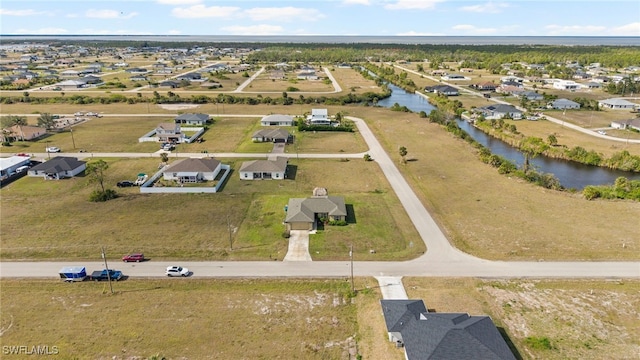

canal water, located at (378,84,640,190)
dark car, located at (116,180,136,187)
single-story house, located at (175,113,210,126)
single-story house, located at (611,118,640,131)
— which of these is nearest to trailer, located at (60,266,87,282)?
dark car, located at (116,180,136,187)

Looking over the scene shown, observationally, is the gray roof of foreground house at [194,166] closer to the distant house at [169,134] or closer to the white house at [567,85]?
the distant house at [169,134]

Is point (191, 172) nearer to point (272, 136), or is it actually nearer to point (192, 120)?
point (272, 136)

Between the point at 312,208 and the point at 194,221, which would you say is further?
the point at 194,221

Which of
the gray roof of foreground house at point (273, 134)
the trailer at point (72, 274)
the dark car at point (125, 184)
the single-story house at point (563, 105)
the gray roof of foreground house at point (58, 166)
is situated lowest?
the trailer at point (72, 274)

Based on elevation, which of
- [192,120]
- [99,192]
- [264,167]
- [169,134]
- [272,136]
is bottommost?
[99,192]

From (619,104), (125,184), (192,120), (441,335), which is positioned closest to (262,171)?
(125,184)

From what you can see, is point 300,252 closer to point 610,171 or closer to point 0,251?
point 0,251

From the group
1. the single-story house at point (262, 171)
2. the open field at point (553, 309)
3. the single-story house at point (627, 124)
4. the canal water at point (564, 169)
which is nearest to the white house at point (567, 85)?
the single-story house at point (627, 124)
